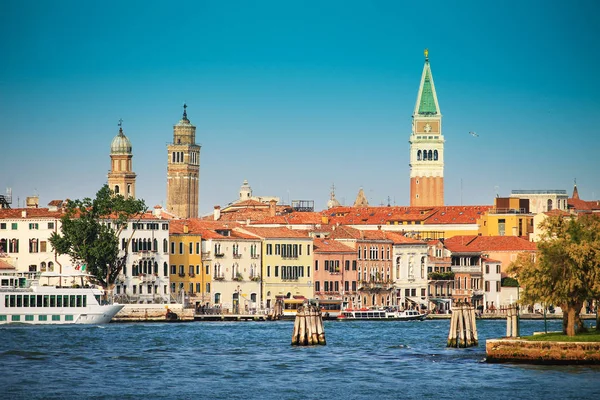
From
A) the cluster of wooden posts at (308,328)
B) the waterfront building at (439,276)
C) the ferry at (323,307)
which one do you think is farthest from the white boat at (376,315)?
the cluster of wooden posts at (308,328)

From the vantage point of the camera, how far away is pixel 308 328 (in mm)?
76312

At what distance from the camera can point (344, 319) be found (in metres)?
111

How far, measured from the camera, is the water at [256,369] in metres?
57.9

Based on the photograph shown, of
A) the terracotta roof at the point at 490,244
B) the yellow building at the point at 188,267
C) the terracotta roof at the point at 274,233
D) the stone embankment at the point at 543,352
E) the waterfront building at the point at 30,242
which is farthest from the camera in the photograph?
the terracotta roof at the point at 490,244

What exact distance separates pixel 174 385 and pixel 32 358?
12500 mm

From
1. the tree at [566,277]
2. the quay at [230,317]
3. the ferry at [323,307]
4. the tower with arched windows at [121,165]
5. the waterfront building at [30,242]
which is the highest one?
the tower with arched windows at [121,165]

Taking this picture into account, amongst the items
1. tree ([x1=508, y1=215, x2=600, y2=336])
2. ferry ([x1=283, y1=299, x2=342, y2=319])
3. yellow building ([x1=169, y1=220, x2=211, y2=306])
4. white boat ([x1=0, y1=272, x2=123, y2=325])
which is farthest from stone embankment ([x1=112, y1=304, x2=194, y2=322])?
tree ([x1=508, y1=215, x2=600, y2=336])

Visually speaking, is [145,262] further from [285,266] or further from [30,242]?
[285,266]

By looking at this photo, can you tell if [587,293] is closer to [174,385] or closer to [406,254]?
[174,385]

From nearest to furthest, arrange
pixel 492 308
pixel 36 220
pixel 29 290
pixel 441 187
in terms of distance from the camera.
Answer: pixel 29 290, pixel 36 220, pixel 492 308, pixel 441 187

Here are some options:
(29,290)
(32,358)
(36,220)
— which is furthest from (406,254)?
(32,358)

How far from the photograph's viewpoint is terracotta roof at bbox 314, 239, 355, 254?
120 metres

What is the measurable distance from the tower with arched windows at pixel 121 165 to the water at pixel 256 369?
3602 inches

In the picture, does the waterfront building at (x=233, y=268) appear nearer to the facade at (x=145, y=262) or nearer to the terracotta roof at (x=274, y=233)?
the terracotta roof at (x=274, y=233)
